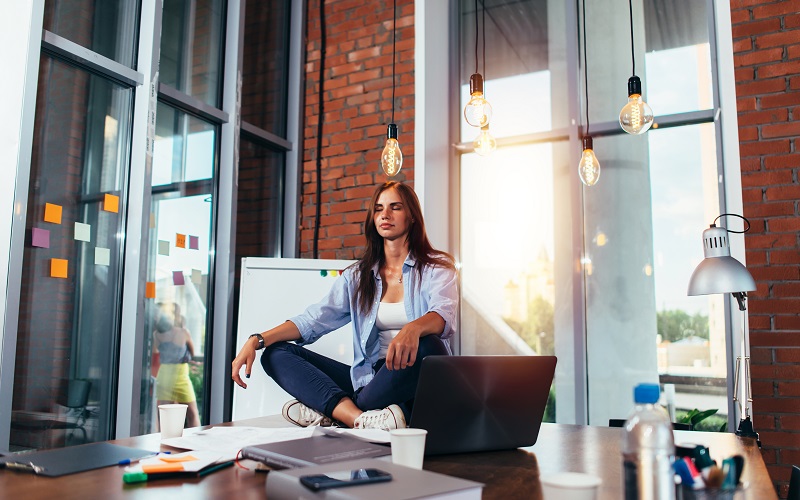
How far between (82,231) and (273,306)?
97 centimetres

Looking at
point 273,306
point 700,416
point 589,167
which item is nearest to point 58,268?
point 273,306

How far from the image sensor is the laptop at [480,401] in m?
1.11

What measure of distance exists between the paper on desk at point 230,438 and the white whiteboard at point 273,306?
1834 mm

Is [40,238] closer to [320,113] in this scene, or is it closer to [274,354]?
[274,354]

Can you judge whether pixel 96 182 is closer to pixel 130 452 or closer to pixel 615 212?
pixel 130 452

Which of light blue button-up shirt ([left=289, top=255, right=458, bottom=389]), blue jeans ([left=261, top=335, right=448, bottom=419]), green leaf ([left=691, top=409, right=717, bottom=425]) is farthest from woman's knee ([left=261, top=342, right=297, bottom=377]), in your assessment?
green leaf ([left=691, top=409, right=717, bottom=425])

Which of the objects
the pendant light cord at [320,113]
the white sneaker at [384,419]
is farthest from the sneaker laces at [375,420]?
the pendant light cord at [320,113]

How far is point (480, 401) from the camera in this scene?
46.1 inches

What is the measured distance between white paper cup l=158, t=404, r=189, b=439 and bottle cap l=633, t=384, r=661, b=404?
917 mm

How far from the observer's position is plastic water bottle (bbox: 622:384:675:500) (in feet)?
2.28

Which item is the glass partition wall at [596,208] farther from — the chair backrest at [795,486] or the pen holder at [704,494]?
the pen holder at [704,494]

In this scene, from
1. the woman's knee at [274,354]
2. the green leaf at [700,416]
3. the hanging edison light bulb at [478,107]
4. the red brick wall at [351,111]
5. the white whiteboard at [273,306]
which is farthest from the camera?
the red brick wall at [351,111]

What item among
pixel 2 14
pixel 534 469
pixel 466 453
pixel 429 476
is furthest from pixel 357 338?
pixel 2 14

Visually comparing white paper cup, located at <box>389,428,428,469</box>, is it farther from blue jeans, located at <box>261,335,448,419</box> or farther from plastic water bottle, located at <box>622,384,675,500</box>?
blue jeans, located at <box>261,335,448,419</box>
